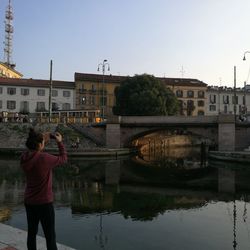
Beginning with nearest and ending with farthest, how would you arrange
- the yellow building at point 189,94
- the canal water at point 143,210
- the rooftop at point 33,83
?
the canal water at point 143,210, the rooftop at point 33,83, the yellow building at point 189,94

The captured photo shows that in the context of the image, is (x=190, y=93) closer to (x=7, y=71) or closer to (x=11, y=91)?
(x=11, y=91)

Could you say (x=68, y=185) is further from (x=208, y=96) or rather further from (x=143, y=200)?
(x=208, y=96)

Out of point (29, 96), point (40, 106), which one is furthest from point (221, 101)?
point (29, 96)

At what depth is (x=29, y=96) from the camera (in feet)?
257

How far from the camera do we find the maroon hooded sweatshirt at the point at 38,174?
19.9 feet

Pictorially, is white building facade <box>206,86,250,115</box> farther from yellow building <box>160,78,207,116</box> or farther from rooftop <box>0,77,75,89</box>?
rooftop <box>0,77,75,89</box>

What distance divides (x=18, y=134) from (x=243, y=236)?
142ft

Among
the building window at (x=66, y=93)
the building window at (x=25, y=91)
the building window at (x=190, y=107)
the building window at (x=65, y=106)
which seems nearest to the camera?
the building window at (x=25, y=91)

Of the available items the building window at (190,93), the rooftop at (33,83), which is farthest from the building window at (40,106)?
the building window at (190,93)

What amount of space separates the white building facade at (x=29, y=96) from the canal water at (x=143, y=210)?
157 feet

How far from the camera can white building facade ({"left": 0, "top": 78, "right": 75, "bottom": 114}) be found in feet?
252

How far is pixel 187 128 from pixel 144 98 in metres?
14.0

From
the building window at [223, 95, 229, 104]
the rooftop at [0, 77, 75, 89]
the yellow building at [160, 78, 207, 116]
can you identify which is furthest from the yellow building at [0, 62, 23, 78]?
the building window at [223, 95, 229, 104]

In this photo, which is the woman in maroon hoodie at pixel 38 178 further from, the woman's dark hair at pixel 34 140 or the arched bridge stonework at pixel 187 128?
the arched bridge stonework at pixel 187 128
